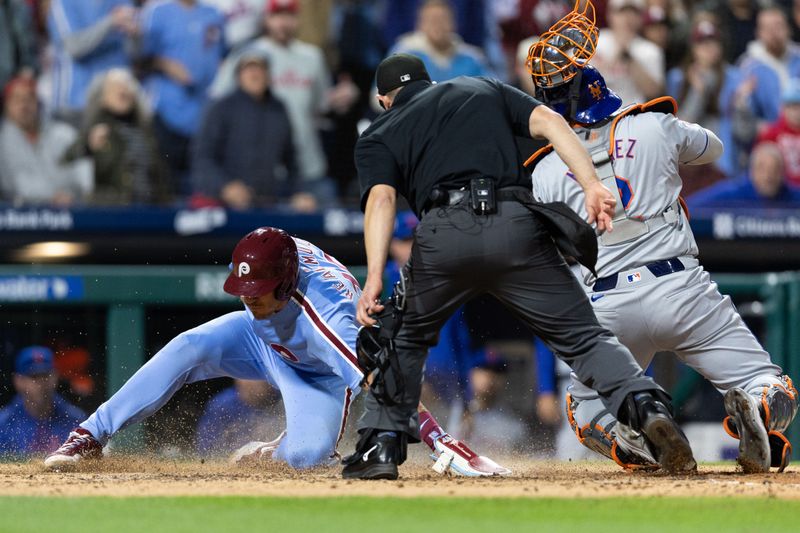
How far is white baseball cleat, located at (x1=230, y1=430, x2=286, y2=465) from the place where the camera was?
5664 mm

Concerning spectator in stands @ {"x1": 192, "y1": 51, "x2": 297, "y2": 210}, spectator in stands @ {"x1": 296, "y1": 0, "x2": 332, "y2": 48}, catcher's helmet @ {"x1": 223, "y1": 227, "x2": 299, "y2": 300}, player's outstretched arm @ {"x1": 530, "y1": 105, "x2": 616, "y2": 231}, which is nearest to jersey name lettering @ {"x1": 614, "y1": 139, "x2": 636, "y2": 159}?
player's outstretched arm @ {"x1": 530, "y1": 105, "x2": 616, "y2": 231}

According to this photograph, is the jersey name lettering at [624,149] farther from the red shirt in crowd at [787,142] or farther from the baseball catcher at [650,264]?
the red shirt in crowd at [787,142]

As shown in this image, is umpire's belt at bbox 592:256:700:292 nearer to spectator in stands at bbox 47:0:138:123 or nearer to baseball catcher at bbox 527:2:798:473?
baseball catcher at bbox 527:2:798:473

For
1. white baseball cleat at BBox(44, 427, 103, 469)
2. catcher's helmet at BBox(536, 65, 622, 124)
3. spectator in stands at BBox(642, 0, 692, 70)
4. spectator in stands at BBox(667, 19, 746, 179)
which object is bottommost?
white baseball cleat at BBox(44, 427, 103, 469)

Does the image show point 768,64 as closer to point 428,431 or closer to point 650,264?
point 650,264

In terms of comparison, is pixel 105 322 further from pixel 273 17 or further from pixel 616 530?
pixel 616 530

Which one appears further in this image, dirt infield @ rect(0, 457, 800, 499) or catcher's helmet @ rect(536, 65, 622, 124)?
catcher's helmet @ rect(536, 65, 622, 124)

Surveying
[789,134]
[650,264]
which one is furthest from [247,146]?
[650,264]

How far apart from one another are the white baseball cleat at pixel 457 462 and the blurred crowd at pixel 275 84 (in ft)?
12.8

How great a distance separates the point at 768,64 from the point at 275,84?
4.14m

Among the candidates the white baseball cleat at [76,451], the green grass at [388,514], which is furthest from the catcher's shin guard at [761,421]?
the white baseball cleat at [76,451]

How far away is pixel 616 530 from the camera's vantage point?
10.9 feet

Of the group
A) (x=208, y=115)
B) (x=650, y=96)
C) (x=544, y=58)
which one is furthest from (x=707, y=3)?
(x=544, y=58)

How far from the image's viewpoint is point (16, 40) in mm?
9125
